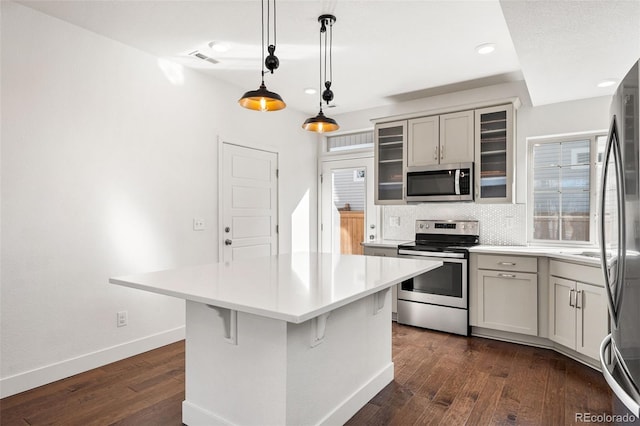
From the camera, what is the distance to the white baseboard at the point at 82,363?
2.48 meters

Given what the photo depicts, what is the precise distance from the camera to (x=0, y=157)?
95.0 inches

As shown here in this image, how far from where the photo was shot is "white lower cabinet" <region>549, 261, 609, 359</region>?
9.14 feet

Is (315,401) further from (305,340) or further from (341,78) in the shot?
(341,78)

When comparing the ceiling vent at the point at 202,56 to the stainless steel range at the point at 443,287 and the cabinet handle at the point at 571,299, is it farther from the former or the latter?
the cabinet handle at the point at 571,299

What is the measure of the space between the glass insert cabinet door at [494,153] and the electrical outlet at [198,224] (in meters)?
2.77

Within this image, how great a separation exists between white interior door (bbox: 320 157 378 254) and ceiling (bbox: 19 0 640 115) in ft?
4.67

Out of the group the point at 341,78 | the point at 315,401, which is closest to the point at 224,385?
the point at 315,401

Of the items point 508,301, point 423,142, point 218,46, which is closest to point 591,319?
point 508,301

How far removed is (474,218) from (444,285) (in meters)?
0.90

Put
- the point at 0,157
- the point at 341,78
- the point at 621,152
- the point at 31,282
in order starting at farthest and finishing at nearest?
1. the point at 341,78
2. the point at 31,282
3. the point at 0,157
4. the point at 621,152

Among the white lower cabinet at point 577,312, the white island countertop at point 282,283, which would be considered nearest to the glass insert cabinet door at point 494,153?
the white lower cabinet at point 577,312

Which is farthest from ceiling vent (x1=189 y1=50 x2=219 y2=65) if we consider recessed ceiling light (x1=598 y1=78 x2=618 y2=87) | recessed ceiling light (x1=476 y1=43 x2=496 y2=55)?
recessed ceiling light (x1=598 y1=78 x2=618 y2=87)

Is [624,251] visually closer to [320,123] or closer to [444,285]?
[320,123]

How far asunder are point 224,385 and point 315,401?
1.58ft
